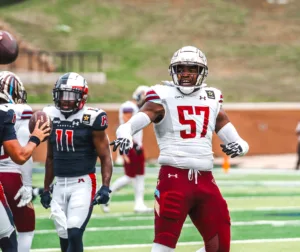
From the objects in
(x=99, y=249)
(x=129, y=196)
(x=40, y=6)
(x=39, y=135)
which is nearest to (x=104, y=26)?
(x=40, y=6)

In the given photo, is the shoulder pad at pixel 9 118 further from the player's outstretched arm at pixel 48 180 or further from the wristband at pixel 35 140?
the player's outstretched arm at pixel 48 180

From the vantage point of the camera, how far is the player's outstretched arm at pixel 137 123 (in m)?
6.28

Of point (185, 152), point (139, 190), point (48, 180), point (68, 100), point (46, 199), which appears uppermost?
point (68, 100)

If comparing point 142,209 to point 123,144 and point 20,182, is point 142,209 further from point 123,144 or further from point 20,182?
point 123,144

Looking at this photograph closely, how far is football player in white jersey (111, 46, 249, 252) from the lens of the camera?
6449 mm

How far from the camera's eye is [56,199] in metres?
7.21

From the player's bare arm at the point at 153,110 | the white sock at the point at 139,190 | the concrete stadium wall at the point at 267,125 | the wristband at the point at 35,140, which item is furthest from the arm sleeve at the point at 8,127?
the concrete stadium wall at the point at 267,125

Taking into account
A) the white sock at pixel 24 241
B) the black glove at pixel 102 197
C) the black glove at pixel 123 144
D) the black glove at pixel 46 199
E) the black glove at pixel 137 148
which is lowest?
the white sock at pixel 24 241

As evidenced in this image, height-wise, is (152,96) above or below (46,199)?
above

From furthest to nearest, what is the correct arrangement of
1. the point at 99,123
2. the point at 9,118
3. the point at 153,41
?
the point at 153,41 < the point at 99,123 < the point at 9,118

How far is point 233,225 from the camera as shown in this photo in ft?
35.6

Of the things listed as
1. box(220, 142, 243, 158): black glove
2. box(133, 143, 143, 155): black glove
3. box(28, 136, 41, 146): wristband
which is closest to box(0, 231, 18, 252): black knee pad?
box(28, 136, 41, 146): wristband

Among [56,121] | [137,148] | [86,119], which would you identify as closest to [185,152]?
[86,119]

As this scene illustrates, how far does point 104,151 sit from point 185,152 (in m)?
0.97
